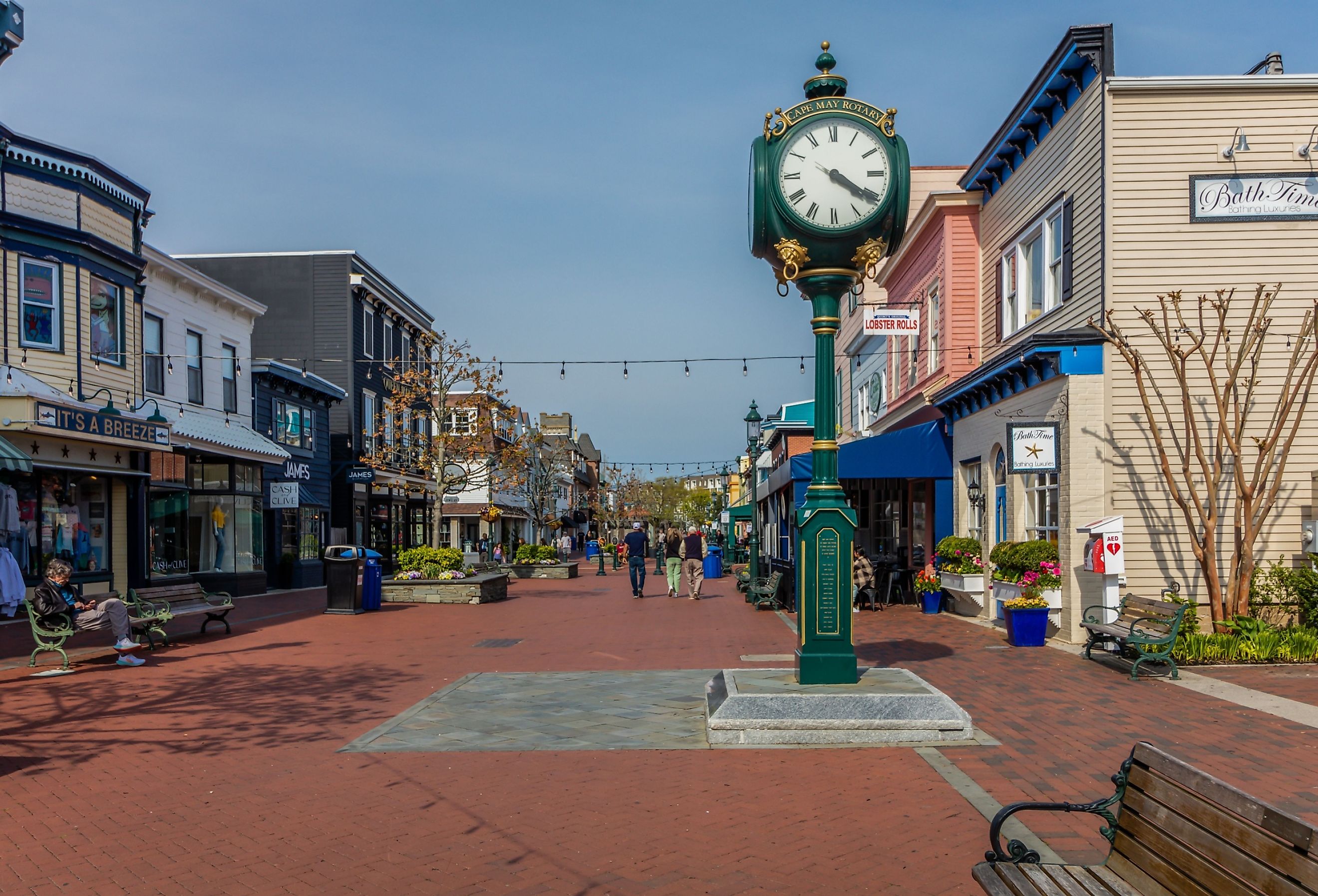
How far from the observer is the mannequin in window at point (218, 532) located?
86.2ft

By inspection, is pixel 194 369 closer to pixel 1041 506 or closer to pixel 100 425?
pixel 100 425

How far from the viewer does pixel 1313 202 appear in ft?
43.6

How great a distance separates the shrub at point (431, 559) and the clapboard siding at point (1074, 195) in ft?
42.7

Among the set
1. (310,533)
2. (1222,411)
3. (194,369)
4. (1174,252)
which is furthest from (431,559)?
(1222,411)

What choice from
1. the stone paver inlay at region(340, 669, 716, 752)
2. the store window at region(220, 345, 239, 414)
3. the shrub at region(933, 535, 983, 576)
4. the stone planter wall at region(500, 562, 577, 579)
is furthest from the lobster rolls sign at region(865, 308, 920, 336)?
the stone planter wall at region(500, 562, 577, 579)

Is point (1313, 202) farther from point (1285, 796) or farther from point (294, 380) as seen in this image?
point (294, 380)

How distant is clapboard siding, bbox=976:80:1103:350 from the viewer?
44.4 feet

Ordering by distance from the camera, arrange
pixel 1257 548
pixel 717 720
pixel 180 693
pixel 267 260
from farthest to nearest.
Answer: pixel 267 260
pixel 1257 548
pixel 180 693
pixel 717 720

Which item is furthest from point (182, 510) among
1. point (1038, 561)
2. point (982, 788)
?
point (982, 788)

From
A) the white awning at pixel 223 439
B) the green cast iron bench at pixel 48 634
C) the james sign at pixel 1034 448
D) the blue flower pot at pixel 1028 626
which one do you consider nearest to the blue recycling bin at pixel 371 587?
the white awning at pixel 223 439

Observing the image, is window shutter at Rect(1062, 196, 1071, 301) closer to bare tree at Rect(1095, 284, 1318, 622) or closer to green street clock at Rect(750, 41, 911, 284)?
bare tree at Rect(1095, 284, 1318, 622)

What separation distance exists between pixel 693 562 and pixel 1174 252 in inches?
535

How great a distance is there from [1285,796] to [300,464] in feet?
87.6

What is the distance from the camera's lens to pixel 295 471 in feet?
94.3
